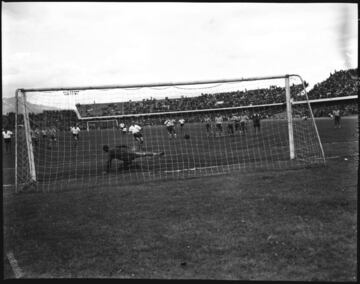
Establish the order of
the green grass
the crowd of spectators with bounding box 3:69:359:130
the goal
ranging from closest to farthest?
the green grass → the crowd of spectators with bounding box 3:69:359:130 → the goal

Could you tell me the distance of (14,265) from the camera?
175 inches

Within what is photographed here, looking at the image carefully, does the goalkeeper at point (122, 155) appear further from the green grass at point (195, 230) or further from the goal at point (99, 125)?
the goal at point (99, 125)

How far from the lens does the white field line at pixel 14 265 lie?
4.20 m

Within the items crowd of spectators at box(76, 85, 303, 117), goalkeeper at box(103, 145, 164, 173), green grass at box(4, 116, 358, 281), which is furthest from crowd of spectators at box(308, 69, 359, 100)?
green grass at box(4, 116, 358, 281)

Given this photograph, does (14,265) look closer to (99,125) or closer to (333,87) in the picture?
(99,125)

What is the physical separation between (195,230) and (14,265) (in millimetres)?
2433

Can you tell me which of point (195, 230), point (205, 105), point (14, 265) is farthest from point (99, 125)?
point (14, 265)

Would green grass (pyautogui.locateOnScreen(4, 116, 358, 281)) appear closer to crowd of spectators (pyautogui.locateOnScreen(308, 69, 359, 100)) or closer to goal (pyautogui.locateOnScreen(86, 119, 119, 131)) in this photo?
goal (pyautogui.locateOnScreen(86, 119, 119, 131))

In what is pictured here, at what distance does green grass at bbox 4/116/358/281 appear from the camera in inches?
161

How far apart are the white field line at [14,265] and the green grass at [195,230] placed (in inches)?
2.0

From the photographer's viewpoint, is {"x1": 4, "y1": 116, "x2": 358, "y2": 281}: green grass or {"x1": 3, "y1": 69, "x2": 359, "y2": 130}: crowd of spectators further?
{"x1": 3, "y1": 69, "x2": 359, "y2": 130}: crowd of spectators

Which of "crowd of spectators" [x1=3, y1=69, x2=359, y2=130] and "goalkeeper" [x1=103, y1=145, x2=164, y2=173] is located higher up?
"crowd of spectators" [x1=3, y1=69, x2=359, y2=130]

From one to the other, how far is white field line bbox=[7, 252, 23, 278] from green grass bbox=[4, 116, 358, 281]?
0.17 feet

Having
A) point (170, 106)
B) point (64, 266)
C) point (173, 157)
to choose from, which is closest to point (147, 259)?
point (64, 266)
